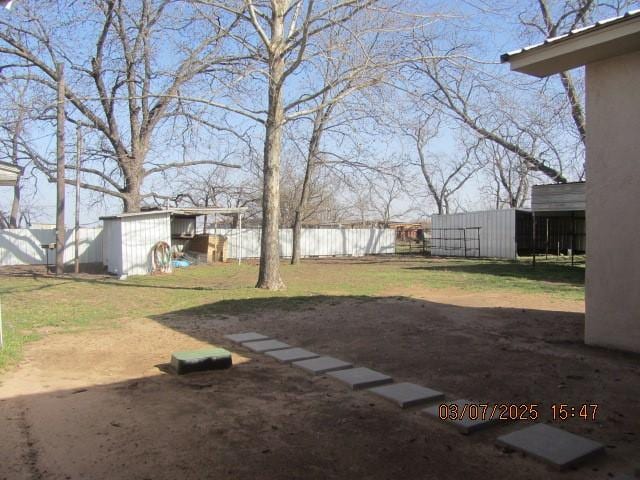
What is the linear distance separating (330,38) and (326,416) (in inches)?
355

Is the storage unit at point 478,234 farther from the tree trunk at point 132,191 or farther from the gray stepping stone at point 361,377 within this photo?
the gray stepping stone at point 361,377

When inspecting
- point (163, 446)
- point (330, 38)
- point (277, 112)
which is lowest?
point (163, 446)

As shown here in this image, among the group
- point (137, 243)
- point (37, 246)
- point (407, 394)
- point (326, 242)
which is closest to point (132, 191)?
point (137, 243)

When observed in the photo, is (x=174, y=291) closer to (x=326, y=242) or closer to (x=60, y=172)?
Answer: (x=60, y=172)

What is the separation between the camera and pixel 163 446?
350 cm

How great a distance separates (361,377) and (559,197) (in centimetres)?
1575

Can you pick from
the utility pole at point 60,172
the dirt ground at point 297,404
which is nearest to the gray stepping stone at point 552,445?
the dirt ground at point 297,404

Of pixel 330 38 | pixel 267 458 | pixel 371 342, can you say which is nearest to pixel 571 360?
pixel 371 342

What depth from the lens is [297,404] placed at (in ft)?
14.4

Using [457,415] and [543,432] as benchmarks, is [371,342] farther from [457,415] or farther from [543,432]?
[543,432]

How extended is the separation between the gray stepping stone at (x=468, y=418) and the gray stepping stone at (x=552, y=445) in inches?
8.5

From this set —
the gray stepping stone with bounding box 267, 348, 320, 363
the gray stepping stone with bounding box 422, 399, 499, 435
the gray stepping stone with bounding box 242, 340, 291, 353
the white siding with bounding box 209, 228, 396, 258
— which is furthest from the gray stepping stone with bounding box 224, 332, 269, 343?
the white siding with bounding box 209, 228, 396, 258

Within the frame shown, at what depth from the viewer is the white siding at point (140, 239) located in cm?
1775
